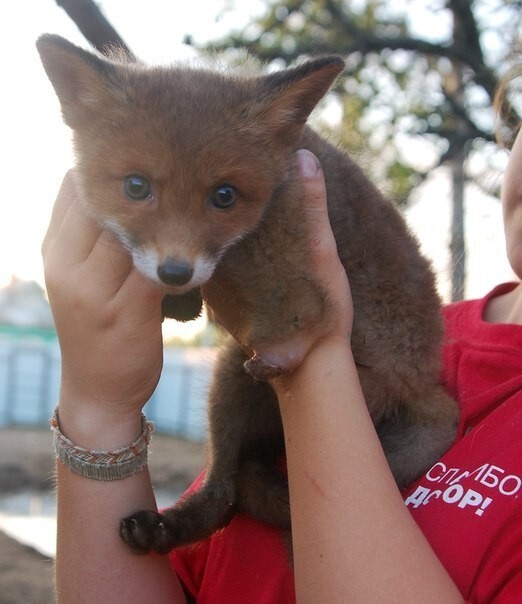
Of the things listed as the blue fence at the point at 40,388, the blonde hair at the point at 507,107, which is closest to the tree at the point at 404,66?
the blonde hair at the point at 507,107

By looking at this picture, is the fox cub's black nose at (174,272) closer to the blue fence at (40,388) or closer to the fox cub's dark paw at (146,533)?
the fox cub's dark paw at (146,533)

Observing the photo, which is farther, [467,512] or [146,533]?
[146,533]

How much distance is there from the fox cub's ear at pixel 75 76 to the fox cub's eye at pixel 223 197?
412mm

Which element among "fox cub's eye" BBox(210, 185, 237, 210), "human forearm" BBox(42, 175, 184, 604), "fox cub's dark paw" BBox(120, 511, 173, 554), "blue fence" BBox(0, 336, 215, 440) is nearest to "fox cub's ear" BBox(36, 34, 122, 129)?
"human forearm" BBox(42, 175, 184, 604)

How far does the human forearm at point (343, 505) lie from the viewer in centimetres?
166

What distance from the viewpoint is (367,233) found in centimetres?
228

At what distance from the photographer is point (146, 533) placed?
2154 millimetres

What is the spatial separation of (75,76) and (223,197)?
0.54 meters

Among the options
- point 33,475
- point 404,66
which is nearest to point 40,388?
point 33,475

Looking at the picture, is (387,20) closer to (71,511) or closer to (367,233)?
(367,233)

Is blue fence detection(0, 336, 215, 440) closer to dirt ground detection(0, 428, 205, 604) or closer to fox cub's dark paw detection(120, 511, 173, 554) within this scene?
dirt ground detection(0, 428, 205, 604)

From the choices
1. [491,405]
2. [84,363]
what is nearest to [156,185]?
[84,363]

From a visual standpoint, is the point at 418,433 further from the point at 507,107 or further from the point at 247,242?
the point at 507,107

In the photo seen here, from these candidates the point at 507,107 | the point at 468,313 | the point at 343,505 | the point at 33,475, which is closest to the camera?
the point at 343,505
